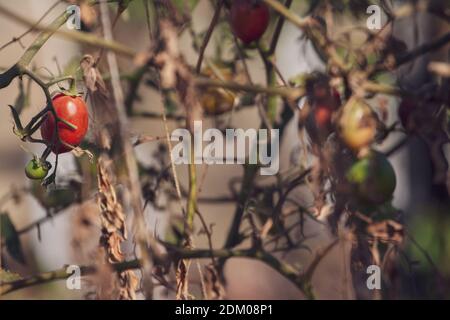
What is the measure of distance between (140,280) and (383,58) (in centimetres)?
36

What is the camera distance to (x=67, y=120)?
748mm

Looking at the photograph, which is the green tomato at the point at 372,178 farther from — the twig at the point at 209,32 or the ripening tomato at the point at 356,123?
the twig at the point at 209,32

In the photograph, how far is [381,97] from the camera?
91cm

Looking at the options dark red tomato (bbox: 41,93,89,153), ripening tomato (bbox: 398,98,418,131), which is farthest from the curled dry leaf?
ripening tomato (bbox: 398,98,418,131)

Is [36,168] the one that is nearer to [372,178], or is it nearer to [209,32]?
[209,32]

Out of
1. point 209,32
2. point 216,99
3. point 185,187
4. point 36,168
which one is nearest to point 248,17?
point 209,32

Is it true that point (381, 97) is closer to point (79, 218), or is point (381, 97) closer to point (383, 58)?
point (383, 58)

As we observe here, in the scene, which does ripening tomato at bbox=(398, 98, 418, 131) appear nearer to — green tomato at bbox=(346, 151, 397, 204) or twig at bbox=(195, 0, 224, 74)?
green tomato at bbox=(346, 151, 397, 204)

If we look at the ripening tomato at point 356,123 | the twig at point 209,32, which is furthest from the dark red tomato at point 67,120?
the ripening tomato at point 356,123

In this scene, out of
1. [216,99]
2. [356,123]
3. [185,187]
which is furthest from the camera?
[185,187]

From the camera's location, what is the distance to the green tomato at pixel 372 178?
2.42 feet

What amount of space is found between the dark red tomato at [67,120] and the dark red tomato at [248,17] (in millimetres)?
181

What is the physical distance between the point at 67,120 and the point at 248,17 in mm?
212
